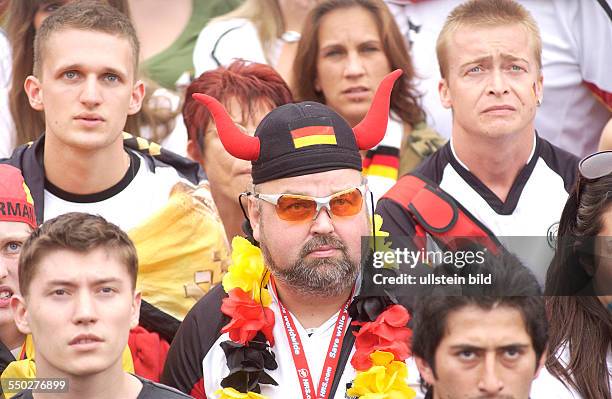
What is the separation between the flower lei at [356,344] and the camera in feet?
13.4

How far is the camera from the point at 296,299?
4.30m

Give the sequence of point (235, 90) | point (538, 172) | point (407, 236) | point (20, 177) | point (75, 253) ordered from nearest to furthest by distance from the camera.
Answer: point (75, 253) → point (20, 177) → point (407, 236) → point (538, 172) → point (235, 90)

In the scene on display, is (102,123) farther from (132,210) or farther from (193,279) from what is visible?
(193,279)

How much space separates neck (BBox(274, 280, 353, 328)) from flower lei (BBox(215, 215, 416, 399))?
6 cm

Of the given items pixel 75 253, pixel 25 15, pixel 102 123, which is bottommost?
pixel 75 253

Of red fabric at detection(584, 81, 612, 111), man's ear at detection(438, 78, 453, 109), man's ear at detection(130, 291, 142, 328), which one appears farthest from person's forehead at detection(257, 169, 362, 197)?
red fabric at detection(584, 81, 612, 111)

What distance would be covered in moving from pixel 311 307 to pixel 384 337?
0.30m

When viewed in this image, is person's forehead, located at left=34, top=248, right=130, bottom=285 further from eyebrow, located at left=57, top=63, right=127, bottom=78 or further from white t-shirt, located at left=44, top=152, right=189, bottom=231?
eyebrow, located at left=57, top=63, right=127, bottom=78

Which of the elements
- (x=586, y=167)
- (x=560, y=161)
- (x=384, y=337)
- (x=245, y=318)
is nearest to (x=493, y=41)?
(x=560, y=161)

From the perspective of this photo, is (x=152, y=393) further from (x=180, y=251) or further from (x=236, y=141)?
(x=180, y=251)

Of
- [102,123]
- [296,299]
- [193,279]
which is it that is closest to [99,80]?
[102,123]

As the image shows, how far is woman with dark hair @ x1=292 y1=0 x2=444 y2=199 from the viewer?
5.82 meters

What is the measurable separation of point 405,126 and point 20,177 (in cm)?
205

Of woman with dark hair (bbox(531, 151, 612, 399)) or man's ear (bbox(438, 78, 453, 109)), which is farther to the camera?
man's ear (bbox(438, 78, 453, 109))
